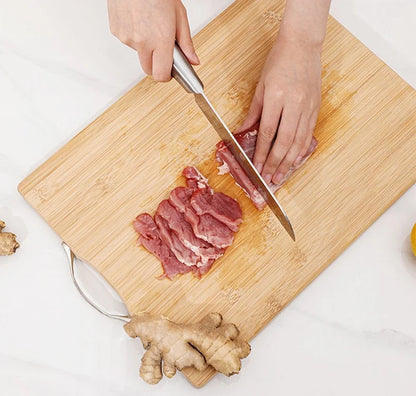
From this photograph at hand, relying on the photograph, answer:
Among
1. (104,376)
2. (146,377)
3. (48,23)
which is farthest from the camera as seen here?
(48,23)

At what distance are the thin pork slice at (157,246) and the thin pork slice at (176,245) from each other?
0.5 inches

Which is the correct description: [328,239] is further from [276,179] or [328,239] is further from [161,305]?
[161,305]

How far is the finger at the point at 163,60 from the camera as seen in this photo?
187cm

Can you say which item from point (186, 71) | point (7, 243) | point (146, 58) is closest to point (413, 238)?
point (186, 71)

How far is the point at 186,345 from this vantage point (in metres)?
2.08

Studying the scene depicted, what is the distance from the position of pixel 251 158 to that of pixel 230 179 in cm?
11

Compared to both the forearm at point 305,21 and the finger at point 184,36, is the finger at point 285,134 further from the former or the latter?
the finger at point 184,36

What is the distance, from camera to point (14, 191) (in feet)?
7.69

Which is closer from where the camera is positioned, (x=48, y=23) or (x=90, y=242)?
(x=90, y=242)

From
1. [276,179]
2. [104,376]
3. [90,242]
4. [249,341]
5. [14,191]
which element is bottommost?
[249,341]

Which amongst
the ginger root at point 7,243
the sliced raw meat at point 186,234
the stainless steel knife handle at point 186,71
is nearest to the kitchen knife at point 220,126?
the stainless steel knife handle at point 186,71

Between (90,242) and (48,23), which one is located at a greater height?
(48,23)

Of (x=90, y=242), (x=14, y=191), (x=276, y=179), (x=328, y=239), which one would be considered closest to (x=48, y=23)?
(x=14, y=191)

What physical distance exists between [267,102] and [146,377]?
98cm
